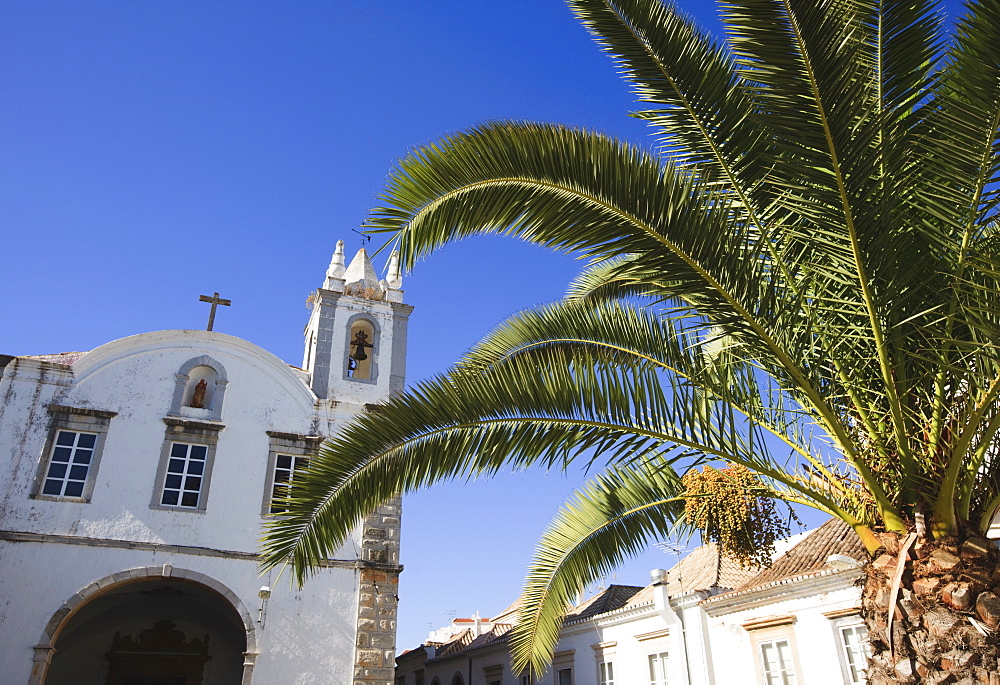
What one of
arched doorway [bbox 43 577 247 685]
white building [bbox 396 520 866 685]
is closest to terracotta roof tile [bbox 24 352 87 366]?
arched doorway [bbox 43 577 247 685]

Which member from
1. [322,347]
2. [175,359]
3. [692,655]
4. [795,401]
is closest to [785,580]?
[692,655]

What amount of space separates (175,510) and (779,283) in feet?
40.8

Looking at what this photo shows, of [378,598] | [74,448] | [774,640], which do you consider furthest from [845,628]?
[74,448]

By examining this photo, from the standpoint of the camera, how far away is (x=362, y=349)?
17.3 metres

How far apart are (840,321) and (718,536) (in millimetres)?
1755

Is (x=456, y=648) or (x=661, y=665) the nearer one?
(x=661, y=665)

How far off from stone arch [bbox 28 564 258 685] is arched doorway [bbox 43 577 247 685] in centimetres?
242

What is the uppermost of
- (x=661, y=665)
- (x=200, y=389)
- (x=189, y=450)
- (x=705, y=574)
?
(x=200, y=389)

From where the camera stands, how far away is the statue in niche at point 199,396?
15336 mm

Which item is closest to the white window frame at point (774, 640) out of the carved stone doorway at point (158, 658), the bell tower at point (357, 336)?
the bell tower at point (357, 336)

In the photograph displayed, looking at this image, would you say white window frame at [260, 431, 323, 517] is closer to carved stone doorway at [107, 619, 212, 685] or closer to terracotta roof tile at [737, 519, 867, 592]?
carved stone doorway at [107, 619, 212, 685]

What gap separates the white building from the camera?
39.4 ft

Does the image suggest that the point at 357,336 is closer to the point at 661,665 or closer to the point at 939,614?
the point at 661,665

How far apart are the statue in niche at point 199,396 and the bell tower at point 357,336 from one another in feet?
7.14
